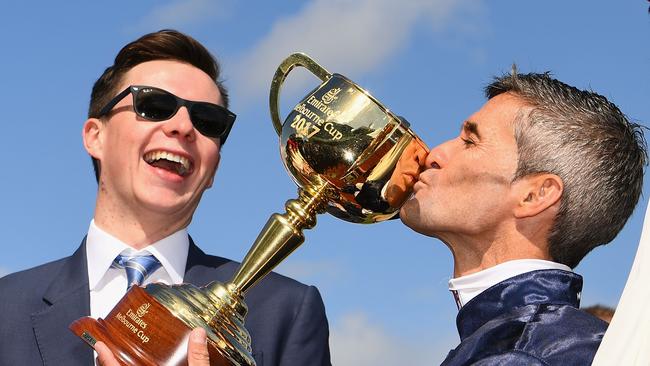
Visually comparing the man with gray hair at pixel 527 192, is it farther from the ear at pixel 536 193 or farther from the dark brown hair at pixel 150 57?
the dark brown hair at pixel 150 57

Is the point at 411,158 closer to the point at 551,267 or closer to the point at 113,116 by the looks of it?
the point at 551,267

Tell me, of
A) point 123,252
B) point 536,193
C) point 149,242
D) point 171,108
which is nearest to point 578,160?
point 536,193

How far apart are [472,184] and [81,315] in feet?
7.10

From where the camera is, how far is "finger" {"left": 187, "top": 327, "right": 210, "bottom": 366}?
14.1ft

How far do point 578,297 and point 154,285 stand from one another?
209 centimetres

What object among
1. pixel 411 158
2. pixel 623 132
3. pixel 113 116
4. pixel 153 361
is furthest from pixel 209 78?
pixel 623 132

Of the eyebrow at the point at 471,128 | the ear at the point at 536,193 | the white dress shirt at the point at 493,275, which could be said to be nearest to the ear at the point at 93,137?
the eyebrow at the point at 471,128

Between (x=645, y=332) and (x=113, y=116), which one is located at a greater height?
(x=113, y=116)

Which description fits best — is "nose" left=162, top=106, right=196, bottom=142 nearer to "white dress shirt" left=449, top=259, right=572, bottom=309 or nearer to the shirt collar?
the shirt collar

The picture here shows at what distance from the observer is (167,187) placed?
17.6 ft

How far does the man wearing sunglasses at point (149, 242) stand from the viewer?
5.14m

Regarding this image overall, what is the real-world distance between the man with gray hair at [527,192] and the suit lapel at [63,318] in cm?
180

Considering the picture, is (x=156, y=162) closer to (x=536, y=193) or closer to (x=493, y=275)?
(x=493, y=275)

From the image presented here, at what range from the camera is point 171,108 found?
5.51m
